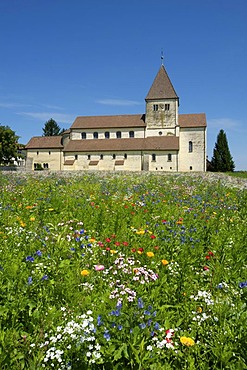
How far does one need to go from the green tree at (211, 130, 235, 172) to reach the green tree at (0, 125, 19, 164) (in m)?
→ 41.8

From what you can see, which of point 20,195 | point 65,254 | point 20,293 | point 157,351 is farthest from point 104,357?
point 20,195

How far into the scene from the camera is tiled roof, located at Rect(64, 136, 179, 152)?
170ft

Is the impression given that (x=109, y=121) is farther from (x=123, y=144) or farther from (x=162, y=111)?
(x=162, y=111)

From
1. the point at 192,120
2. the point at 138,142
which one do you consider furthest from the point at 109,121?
the point at 192,120

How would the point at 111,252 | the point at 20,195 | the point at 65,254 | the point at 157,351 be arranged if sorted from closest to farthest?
the point at 157,351 → the point at 65,254 → the point at 111,252 → the point at 20,195

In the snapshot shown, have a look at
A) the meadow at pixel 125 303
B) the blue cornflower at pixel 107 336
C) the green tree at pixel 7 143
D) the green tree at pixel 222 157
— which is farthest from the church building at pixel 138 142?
the blue cornflower at pixel 107 336

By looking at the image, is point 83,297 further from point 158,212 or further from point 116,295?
point 158,212

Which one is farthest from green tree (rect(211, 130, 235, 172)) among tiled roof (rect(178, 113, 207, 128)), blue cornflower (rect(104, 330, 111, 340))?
blue cornflower (rect(104, 330, 111, 340))

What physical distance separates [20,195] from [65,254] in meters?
5.31

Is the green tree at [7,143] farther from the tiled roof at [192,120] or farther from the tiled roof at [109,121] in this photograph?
the tiled roof at [192,120]

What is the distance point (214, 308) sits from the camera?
248 cm

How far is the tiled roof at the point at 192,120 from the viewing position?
54.3 meters

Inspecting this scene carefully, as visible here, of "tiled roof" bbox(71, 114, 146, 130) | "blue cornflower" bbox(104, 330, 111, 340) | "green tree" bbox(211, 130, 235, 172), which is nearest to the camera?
"blue cornflower" bbox(104, 330, 111, 340)

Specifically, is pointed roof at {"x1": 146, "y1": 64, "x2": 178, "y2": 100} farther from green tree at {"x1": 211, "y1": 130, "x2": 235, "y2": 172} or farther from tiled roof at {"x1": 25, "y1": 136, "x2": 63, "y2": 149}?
tiled roof at {"x1": 25, "y1": 136, "x2": 63, "y2": 149}
